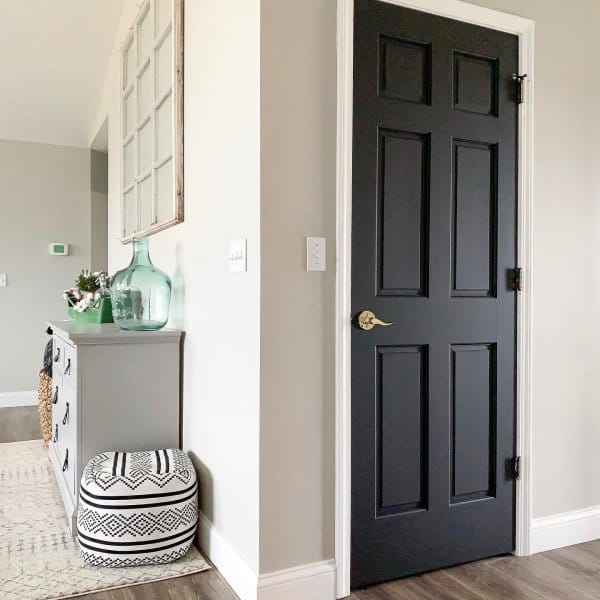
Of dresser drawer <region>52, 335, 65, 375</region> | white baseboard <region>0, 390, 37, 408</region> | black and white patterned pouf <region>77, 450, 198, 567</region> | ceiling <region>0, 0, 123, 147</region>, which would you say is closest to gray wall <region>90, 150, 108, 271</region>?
ceiling <region>0, 0, 123, 147</region>

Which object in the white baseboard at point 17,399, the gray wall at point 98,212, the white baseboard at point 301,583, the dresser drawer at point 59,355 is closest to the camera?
→ the white baseboard at point 301,583

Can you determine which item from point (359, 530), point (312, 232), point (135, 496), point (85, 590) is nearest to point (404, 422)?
point (359, 530)

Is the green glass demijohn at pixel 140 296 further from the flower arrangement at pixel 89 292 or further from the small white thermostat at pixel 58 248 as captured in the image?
the small white thermostat at pixel 58 248

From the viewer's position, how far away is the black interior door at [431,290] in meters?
1.99

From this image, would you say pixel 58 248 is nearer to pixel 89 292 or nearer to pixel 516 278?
pixel 89 292

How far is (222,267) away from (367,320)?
21.9 inches

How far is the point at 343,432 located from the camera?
6.27ft

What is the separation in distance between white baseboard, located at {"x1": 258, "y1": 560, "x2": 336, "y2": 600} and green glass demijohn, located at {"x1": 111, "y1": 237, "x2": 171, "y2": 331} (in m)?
1.22

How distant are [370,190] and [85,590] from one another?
1.63 metres

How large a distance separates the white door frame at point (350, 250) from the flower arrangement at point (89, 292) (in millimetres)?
1697

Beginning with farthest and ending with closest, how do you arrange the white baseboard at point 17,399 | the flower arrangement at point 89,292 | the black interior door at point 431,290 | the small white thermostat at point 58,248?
the small white thermostat at point 58,248, the white baseboard at point 17,399, the flower arrangement at point 89,292, the black interior door at point 431,290

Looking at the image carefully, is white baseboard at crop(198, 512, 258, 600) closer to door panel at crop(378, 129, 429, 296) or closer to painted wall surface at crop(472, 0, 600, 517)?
door panel at crop(378, 129, 429, 296)

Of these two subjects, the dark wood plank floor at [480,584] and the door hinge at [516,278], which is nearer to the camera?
the dark wood plank floor at [480,584]

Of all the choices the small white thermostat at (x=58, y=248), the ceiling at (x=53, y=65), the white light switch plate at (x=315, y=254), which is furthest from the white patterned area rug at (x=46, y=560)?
the small white thermostat at (x=58, y=248)
